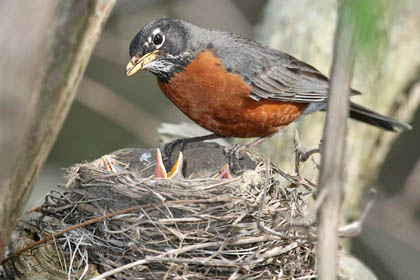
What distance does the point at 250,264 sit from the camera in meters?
3.14

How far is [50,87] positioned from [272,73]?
2399 mm

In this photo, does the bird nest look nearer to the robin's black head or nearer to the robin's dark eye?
the robin's black head

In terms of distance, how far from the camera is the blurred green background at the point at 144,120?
6695 millimetres

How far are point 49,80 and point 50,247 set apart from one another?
110cm

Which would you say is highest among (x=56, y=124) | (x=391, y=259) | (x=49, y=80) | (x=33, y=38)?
(x=33, y=38)

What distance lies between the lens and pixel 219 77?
4.36 meters

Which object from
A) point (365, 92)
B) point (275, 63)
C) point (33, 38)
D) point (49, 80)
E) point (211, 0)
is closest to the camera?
point (33, 38)

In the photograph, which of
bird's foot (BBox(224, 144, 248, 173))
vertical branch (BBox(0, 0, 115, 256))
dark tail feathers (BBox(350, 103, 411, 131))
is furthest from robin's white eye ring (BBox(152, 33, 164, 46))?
dark tail feathers (BBox(350, 103, 411, 131))

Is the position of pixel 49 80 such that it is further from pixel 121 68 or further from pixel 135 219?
pixel 121 68

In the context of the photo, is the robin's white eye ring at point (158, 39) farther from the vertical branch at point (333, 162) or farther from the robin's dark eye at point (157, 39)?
the vertical branch at point (333, 162)

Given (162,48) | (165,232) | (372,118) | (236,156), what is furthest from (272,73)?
(165,232)

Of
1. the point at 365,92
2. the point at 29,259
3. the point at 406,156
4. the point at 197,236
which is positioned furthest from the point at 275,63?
the point at 406,156

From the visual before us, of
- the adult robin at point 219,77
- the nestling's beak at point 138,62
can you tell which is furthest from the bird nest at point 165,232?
the adult robin at point 219,77

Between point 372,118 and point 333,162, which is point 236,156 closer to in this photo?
point 372,118
